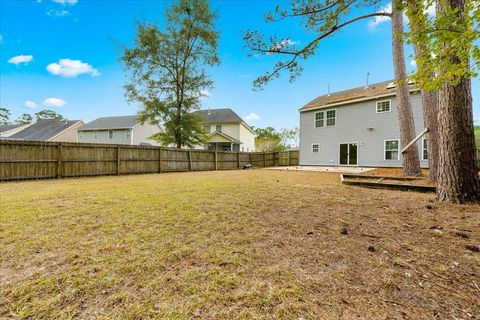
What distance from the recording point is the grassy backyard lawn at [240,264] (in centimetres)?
117

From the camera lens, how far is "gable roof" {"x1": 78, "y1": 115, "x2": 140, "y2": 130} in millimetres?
24205

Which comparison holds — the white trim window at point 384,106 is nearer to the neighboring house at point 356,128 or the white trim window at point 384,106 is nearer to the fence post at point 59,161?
the neighboring house at point 356,128

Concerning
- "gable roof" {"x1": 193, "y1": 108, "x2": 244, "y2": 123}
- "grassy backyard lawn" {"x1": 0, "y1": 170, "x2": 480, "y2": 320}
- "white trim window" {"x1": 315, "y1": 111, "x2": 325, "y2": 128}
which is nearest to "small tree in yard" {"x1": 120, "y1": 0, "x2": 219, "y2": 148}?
"white trim window" {"x1": 315, "y1": 111, "x2": 325, "y2": 128}

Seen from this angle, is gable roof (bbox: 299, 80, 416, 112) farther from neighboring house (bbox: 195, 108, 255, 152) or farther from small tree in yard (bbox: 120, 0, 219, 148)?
neighboring house (bbox: 195, 108, 255, 152)

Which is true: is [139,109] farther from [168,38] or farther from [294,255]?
[294,255]

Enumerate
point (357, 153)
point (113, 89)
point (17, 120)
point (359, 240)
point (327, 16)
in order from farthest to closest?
point (17, 120)
point (113, 89)
point (357, 153)
point (327, 16)
point (359, 240)

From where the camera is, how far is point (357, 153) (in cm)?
1438

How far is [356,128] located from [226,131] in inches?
608

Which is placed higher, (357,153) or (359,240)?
(357,153)

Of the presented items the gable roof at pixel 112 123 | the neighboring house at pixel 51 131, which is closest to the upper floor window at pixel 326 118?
the gable roof at pixel 112 123

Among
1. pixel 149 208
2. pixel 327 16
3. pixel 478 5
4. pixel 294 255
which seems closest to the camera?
pixel 294 255

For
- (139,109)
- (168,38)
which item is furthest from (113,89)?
(168,38)

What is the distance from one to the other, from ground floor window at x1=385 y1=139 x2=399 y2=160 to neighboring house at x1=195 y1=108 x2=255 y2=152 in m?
14.6

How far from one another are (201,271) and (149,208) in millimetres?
2190
